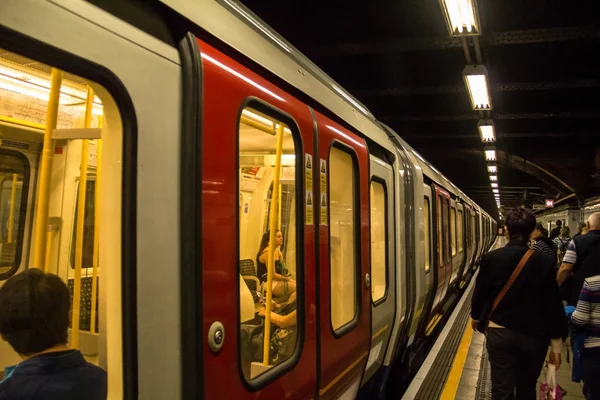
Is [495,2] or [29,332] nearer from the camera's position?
[29,332]

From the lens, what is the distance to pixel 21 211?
2.87m

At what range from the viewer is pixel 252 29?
87.0 inches

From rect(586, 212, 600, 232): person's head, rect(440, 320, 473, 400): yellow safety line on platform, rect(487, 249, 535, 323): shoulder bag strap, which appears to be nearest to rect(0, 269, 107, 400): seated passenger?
rect(487, 249, 535, 323): shoulder bag strap

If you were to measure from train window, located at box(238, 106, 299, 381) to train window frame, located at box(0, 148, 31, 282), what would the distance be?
1264 mm

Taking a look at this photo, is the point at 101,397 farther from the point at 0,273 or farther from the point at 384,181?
the point at 384,181

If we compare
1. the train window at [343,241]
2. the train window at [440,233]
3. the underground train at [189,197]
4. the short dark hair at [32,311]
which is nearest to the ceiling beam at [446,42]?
the train window at [440,233]

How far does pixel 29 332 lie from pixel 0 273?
1746 millimetres

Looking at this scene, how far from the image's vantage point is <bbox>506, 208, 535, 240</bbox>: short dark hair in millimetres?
3447

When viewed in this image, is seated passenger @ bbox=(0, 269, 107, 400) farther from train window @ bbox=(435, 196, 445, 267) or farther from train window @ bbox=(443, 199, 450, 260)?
train window @ bbox=(443, 199, 450, 260)

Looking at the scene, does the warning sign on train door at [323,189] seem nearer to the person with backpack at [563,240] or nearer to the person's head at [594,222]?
the person's head at [594,222]

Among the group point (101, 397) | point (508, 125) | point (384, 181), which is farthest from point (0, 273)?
point (508, 125)

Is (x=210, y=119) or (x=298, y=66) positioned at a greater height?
(x=298, y=66)

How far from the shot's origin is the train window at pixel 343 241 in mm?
3041

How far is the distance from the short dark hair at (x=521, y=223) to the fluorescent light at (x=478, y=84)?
162 inches
